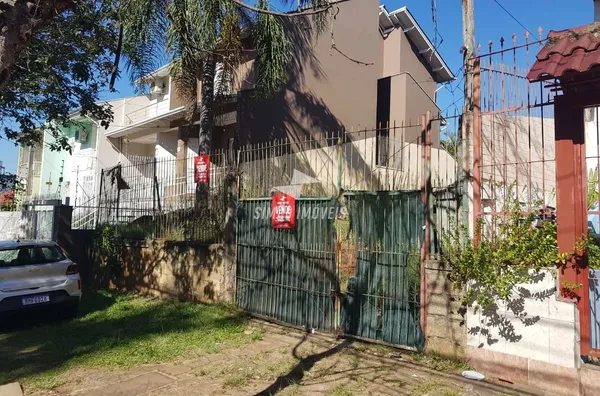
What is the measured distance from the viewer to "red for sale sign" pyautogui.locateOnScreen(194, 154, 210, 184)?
903cm

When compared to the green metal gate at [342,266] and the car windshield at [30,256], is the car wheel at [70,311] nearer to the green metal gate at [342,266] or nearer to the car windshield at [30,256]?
the car windshield at [30,256]

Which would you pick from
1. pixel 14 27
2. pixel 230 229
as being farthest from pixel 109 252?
pixel 14 27

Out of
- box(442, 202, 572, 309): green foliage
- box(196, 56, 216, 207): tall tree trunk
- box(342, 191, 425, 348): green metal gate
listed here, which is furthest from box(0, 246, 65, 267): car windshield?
box(442, 202, 572, 309): green foliage

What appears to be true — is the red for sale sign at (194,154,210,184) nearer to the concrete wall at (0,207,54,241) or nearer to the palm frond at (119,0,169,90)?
the palm frond at (119,0,169,90)

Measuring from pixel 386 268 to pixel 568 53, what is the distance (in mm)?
3200

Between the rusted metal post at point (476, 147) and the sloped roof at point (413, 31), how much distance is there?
39.9 feet

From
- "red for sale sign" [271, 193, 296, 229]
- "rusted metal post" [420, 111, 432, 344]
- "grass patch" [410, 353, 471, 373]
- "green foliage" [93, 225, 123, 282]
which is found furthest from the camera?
"green foliage" [93, 225, 123, 282]

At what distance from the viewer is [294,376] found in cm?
518

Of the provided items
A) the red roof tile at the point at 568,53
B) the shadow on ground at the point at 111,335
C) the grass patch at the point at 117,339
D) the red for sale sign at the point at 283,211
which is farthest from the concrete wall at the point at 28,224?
the red roof tile at the point at 568,53

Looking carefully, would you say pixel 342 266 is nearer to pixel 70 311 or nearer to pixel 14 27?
pixel 14 27

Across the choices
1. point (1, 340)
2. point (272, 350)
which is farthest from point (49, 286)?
point (272, 350)

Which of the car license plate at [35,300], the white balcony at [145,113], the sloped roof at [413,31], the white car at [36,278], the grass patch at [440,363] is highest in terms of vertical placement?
the sloped roof at [413,31]

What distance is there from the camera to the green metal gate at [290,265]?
267 inches

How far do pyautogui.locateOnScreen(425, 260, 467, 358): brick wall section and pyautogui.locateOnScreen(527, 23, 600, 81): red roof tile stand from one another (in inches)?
95.0
